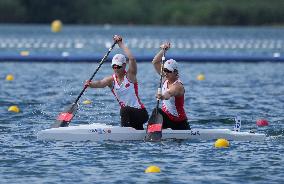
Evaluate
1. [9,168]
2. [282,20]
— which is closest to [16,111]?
[9,168]

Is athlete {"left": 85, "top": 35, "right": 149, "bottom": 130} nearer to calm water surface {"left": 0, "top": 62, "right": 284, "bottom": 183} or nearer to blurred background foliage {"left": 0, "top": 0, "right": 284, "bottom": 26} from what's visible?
calm water surface {"left": 0, "top": 62, "right": 284, "bottom": 183}

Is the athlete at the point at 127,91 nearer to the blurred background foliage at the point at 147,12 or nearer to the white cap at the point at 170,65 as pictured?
the white cap at the point at 170,65

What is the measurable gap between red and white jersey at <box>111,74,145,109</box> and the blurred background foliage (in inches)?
3172

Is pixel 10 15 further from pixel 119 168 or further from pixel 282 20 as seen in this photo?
pixel 119 168

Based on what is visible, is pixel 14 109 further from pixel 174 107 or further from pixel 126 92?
pixel 174 107

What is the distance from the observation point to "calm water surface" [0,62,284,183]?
16.2 metres

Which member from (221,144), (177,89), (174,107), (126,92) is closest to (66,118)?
(126,92)

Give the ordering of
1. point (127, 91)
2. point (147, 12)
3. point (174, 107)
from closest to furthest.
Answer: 1. point (127, 91)
2. point (174, 107)
3. point (147, 12)

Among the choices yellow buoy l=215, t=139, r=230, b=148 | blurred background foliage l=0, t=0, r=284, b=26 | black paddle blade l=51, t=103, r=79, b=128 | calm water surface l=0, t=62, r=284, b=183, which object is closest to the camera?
calm water surface l=0, t=62, r=284, b=183

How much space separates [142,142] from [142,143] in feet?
0.31

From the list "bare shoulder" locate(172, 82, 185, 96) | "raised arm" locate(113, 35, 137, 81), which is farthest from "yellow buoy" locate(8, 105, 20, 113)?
"bare shoulder" locate(172, 82, 185, 96)

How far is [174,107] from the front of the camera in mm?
19203

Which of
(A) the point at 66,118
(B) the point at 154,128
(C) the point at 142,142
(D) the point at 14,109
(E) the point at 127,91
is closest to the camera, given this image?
(B) the point at 154,128

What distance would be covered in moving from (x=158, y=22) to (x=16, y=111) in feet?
289
